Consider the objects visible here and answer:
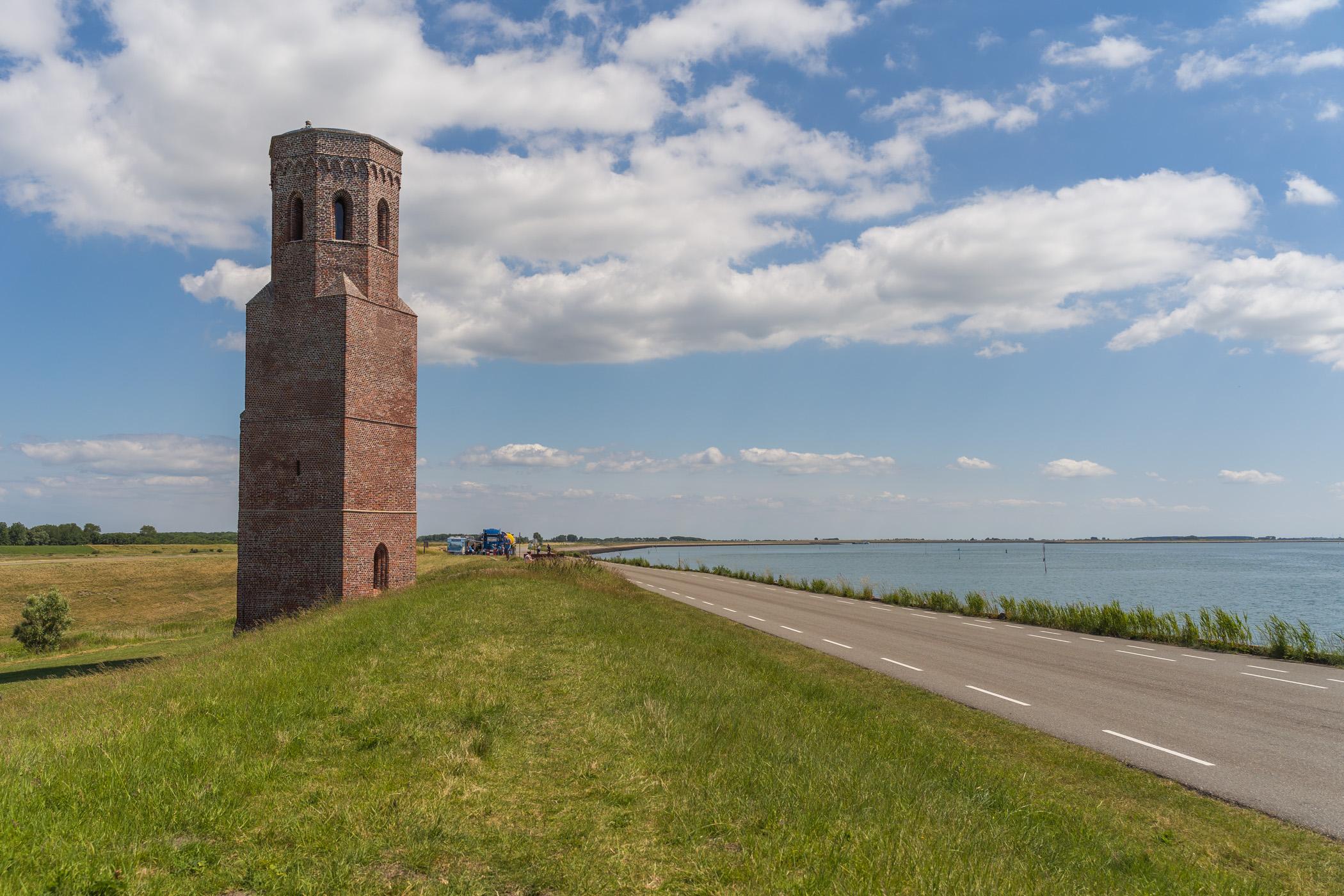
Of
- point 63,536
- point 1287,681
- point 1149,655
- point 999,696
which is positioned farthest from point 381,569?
point 63,536

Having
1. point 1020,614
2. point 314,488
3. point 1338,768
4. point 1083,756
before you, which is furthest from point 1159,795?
point 314,488

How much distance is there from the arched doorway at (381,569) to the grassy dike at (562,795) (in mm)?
15757

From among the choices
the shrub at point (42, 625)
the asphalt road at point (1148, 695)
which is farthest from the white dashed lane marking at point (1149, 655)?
the shrub at point (42, 625)

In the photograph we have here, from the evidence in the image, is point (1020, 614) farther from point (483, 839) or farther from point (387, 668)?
point (483, 839)

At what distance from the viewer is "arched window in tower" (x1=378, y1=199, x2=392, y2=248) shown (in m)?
29.2

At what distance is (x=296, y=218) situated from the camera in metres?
28.4

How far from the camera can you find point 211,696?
9.05 m

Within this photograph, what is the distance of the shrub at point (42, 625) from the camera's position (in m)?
40.2

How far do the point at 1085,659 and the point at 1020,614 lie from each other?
924 cm

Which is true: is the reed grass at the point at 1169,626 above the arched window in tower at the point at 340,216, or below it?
below

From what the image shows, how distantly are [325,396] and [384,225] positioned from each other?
7387 mm

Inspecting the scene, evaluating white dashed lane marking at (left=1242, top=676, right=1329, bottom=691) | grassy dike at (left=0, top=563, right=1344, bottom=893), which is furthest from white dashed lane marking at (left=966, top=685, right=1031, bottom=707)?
white dashed lane marking at (left=1242, top=676, right=1329, bottom=691)

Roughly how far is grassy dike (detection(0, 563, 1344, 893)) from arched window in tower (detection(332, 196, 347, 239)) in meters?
20.0

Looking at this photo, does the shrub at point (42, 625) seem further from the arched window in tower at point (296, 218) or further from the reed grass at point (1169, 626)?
the reed grass at point (1169, 626)
